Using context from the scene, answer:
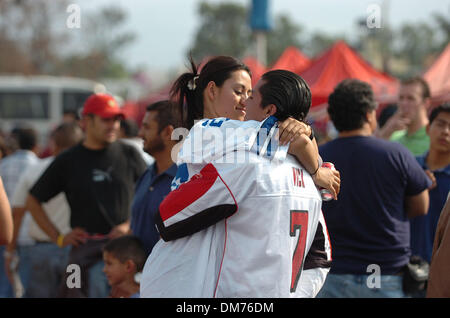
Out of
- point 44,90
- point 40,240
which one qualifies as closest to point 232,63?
point 40,240

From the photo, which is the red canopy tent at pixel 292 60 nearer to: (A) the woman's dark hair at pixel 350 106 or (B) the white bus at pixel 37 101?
(A) the woman's dark hair at pixel 350 106

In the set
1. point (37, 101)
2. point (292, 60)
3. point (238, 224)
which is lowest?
point (37, 101)

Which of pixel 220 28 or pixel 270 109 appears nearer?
pixel 270 109

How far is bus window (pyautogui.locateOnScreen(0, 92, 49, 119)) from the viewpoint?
2783 cm

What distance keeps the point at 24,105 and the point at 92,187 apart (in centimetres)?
2384

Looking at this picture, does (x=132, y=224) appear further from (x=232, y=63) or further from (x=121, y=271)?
(x=232, y=63)

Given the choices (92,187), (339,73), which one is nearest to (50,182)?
(92,187)

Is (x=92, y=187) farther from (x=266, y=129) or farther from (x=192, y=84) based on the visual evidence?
(x=266, y=129)

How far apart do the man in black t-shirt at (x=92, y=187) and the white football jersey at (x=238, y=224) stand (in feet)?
9.75

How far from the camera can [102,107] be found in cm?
573

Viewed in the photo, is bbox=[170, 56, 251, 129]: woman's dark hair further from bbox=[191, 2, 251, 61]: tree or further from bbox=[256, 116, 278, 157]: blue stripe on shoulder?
bbox=[191, 2, 251, 61]: tree

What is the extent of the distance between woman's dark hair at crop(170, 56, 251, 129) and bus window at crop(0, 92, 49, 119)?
25849 mm

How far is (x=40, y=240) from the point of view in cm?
673

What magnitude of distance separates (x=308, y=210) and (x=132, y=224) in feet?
7.48
